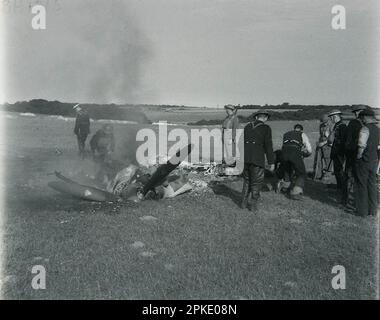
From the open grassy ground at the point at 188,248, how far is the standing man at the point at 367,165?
55 centimetres

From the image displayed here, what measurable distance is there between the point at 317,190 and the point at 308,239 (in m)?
4.52

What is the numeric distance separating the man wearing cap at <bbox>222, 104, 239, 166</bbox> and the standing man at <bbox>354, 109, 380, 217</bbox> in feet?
16.3

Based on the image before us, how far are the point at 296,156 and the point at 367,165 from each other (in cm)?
236

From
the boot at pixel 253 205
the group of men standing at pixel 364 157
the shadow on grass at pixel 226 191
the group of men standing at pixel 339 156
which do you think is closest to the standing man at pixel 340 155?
the group of men standing at pixel 339 156

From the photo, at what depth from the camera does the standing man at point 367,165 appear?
8930 millimetres

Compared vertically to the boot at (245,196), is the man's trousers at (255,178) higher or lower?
higher

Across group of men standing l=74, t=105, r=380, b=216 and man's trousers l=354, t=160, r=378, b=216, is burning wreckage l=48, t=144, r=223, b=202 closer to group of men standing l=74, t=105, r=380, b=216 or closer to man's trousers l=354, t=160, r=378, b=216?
group of men standing l=74, t=105, r=380, b=216

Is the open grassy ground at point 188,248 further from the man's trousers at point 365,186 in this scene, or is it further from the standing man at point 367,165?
the standing man at point 367,165

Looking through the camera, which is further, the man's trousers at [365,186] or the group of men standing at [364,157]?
the man's trousers at [365,186]

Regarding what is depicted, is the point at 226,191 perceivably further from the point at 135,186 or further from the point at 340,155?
the point at 340,155

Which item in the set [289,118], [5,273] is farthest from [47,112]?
[5,273]

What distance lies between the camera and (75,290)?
18.7ft
